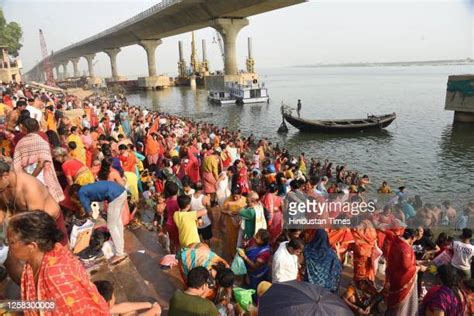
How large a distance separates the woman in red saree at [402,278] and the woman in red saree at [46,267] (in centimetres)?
299

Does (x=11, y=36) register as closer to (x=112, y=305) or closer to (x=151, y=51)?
(x=151, y=51)

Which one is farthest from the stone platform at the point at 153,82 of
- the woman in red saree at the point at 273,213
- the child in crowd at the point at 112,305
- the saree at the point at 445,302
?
the saree at the point at 445,302

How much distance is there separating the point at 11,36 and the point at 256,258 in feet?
226

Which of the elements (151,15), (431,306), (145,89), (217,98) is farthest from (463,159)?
(145,89)

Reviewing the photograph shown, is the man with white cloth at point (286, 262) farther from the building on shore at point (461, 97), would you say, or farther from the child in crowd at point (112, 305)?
the building on shore at point (461, 97)

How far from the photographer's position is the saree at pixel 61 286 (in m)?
2.13

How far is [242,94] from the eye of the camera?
42500 millimetres

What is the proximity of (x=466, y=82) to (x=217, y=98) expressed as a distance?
2711 cm

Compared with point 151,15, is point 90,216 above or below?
below

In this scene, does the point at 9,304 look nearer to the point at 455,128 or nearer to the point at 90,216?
the point at 90,216

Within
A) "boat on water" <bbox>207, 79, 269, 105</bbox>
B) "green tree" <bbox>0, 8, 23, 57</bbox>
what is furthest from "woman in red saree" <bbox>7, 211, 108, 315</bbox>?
"green tree" <bbox>0, 8, 23, 57</bbox>

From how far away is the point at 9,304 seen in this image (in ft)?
8.10

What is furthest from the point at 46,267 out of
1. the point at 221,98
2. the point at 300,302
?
the point at 221,98

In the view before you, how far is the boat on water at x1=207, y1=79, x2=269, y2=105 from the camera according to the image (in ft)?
140
